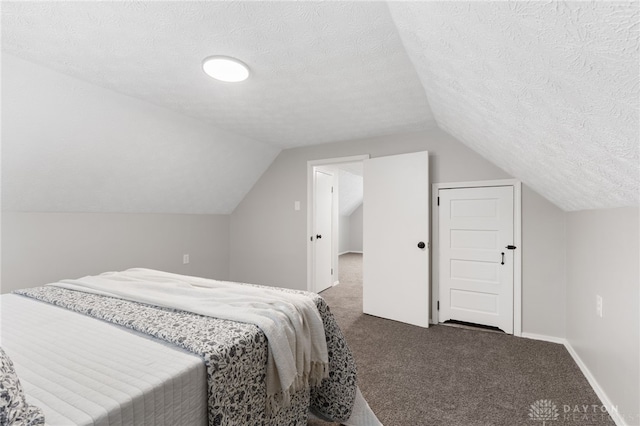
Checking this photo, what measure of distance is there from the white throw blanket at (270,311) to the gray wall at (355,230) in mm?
7422

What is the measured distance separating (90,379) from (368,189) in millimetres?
3115

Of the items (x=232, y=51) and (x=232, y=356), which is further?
(x=232, y=51)

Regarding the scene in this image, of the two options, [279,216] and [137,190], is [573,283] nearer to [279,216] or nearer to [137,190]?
[279,216]

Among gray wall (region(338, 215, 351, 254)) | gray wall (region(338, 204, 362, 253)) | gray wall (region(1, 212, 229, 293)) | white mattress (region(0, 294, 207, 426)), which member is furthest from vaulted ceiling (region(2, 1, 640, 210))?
gray wall (region(338, 204, 362, 253))

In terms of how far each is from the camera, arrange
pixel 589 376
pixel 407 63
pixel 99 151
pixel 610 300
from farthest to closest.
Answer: pixel 99 151 → pixel 589 376 → pixel 407 63 → pixel 610 300

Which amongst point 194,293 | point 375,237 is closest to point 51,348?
point 194,293

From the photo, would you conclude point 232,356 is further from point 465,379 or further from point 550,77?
point 465,379

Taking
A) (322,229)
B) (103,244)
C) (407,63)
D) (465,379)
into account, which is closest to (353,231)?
(322,229)

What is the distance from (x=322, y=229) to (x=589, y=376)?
3229mm

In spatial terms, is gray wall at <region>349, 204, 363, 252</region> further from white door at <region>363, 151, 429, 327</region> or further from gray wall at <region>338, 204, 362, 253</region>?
white door at <region>363, 151, 429, 327</region>

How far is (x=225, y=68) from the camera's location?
1959mm

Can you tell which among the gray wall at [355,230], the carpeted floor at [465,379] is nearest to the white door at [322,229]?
the carpeted floor at [465,379]

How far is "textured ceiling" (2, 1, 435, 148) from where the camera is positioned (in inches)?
57.3

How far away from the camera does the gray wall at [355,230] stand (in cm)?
920
